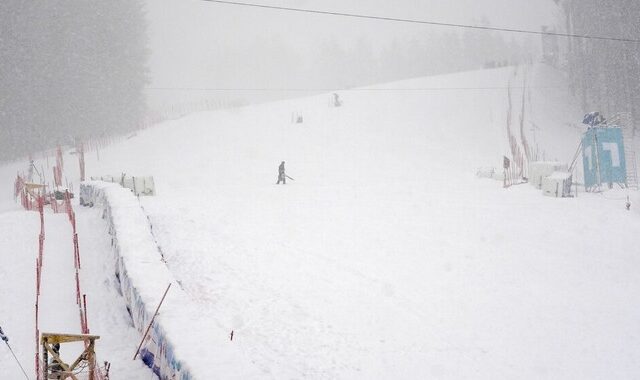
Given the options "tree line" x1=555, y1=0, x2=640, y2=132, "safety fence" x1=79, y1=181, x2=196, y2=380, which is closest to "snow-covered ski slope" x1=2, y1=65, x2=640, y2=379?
"safety fence" x1=79, y1=181, x2=196, y2=380

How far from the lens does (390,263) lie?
12.9m

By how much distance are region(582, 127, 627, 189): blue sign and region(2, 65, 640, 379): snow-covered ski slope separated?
2.58 metres

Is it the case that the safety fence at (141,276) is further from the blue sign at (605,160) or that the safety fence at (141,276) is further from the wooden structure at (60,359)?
the blue sign at (605,160)

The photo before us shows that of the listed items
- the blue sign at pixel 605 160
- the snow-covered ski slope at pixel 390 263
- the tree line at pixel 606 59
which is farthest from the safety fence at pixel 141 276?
the tree line at pixel 606 59

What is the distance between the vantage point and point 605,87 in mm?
42594

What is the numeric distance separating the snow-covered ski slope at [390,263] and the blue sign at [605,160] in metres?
2.58

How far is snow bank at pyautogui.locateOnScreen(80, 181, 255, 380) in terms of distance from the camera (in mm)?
4863

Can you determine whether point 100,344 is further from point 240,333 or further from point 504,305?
point 504,305

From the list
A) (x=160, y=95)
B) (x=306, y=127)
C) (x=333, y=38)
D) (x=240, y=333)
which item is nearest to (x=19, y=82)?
(x=306, y=127)

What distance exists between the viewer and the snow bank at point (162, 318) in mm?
4863

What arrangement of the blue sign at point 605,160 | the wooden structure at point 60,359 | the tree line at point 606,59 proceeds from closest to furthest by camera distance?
1. the wooden structure at point 60,359
2. the blue sign at point 605,160
3. the tree line at point 606,59

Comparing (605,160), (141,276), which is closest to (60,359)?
(141,276)

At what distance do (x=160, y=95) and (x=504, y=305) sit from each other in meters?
132

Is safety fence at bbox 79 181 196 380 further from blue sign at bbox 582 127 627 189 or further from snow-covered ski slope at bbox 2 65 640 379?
blue sign at bbox 582 127 627 189
